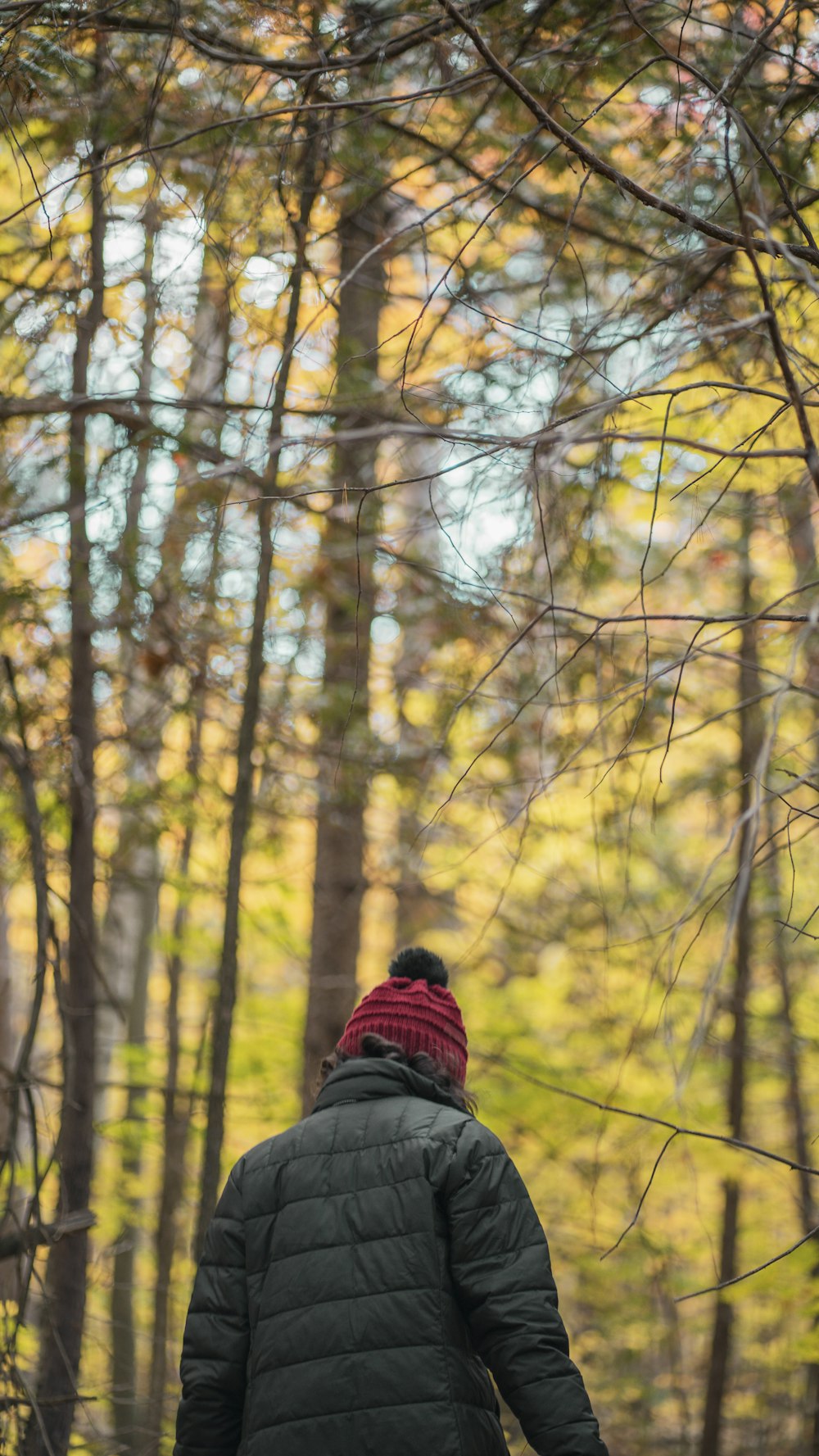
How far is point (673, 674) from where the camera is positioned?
246 inches

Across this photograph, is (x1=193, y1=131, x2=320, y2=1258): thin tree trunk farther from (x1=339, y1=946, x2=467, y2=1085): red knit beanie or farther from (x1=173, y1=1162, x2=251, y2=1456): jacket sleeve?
(x1=339, y1=946, x2=467, y2=1085): red knit beanie

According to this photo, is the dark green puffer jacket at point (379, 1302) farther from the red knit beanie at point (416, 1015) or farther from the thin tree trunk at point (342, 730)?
the thin tree trunk at point (342, 730)

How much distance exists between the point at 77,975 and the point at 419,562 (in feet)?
6.67

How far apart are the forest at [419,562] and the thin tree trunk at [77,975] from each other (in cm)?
2

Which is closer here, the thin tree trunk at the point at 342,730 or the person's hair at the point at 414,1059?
the person's hair at the point at 414,1059

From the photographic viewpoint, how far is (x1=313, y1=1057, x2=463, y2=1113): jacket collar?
2286mm

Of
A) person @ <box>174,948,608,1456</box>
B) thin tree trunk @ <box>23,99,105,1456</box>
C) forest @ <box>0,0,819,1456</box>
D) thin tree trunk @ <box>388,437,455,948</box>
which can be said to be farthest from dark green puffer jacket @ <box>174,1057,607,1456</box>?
thin tree trunk @ <box>388,437,455,948</box>

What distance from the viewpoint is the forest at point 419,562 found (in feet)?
7.48

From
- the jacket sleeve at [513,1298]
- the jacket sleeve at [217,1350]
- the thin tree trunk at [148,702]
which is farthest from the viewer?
the thin tree trunk at [148,702]

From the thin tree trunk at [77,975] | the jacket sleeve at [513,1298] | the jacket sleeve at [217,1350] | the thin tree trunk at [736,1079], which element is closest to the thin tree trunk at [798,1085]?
the thin tree trunk at [736,1079]

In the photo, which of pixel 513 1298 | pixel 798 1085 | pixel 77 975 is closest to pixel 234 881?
pixel 77 975

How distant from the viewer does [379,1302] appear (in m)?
2.07

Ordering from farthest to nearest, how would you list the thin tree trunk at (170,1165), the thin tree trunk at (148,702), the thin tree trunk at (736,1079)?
the thin tree trunk at (170,1165) → the thin tree trunk at (736,1079) → the thin tree trunk at (148,702)

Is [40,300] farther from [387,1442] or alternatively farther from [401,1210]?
[387,1442]
